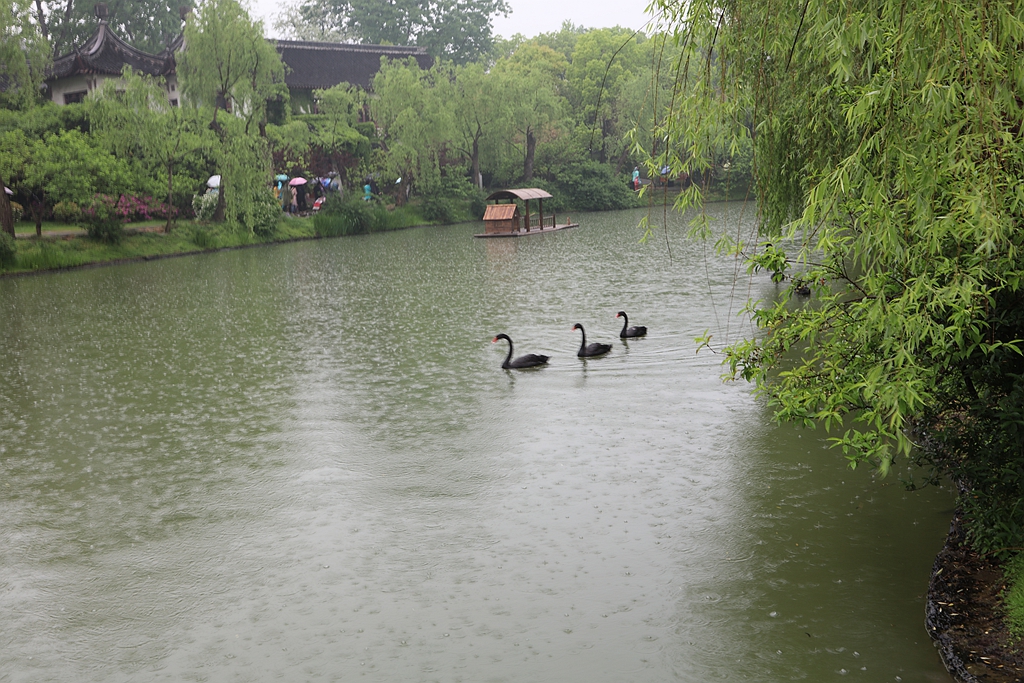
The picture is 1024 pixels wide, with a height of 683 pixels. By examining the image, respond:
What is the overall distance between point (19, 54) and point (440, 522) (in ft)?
83.4

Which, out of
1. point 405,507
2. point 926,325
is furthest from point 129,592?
point 926,325

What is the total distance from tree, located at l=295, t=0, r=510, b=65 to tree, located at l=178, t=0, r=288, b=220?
104ft

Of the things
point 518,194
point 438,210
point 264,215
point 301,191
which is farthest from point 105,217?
point 438,210

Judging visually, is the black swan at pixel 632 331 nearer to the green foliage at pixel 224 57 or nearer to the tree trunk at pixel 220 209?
the tree trunk at pixel 220 209

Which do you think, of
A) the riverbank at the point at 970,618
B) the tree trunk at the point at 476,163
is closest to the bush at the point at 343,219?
the tree trunk at the point at 476,163

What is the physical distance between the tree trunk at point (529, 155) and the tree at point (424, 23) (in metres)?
20.0

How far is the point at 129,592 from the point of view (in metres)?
6.33

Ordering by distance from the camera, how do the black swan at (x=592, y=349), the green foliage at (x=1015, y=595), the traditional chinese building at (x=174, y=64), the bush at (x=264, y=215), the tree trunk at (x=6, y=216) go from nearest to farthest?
the green foliage at (x=1015, y=595) < the black swan at (x=592, y=349) < the tree trunk at (x=6, y=216) < the bush at (x=264, y=215) < the traditional chinese building at (x=174, y=64)

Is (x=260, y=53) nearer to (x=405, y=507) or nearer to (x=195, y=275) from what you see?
(x=195, y=275)

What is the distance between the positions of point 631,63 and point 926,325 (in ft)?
175

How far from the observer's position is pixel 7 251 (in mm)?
24141

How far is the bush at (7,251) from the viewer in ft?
78.8

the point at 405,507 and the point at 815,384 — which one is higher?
the point at 815,384

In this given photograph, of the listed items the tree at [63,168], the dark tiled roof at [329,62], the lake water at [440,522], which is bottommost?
the lake water at [440,522]
